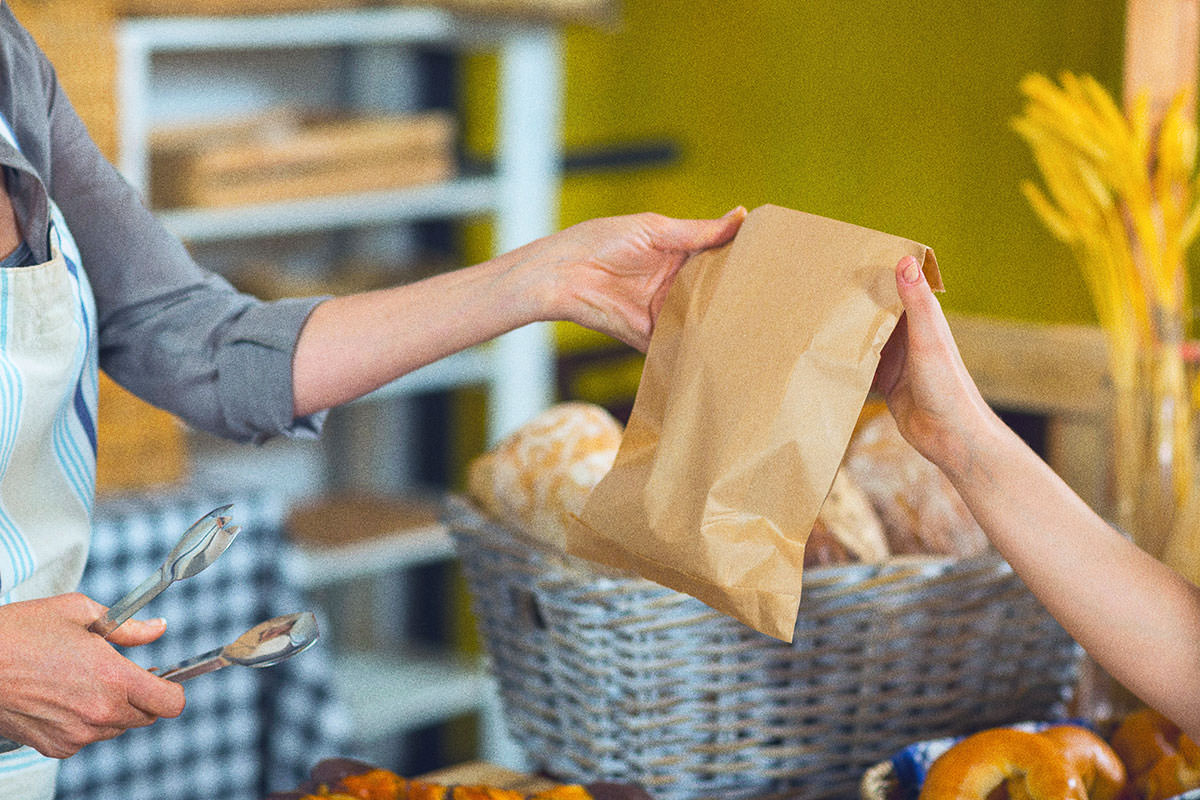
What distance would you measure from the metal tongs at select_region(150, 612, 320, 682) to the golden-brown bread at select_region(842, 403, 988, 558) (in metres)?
0.55

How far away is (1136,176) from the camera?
1173 millimetres

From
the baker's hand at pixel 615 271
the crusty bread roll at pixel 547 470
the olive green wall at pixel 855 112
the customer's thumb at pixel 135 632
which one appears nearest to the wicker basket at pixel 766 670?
the crusty bread roll at pixel 547 470

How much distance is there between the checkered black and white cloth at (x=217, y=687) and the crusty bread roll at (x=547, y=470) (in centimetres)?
81

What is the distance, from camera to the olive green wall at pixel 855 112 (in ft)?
6.91

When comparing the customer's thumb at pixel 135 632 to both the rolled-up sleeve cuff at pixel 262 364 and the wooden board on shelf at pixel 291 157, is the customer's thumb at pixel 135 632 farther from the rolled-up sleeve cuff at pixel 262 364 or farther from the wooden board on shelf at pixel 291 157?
the wooden board on shelf at pixel 291 157

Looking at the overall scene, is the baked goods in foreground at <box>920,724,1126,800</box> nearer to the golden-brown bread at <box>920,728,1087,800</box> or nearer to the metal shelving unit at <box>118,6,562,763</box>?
the golden-brown bread at <box>920,728,1087,800</box>

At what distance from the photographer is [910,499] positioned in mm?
1085

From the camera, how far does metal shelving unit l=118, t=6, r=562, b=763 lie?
7.37 feet

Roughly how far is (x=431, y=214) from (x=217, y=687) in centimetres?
106

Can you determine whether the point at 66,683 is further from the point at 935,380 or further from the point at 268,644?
the point at 935,380

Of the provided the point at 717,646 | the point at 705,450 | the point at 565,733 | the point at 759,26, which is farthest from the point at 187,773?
the point at 759,26

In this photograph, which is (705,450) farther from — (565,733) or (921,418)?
(565,733)

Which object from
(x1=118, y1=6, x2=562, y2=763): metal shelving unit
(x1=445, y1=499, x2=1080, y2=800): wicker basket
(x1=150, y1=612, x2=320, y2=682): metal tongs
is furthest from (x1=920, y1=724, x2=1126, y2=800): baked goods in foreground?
(x1=118, y1=6, x2=562, y2=763): metal shelving unit

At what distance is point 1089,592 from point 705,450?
0.22 metres
